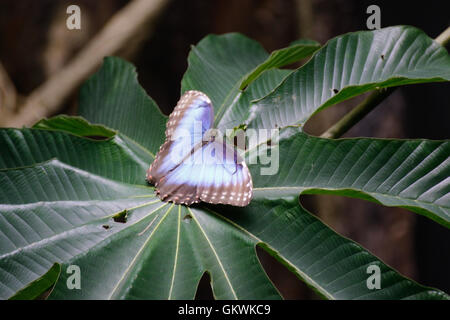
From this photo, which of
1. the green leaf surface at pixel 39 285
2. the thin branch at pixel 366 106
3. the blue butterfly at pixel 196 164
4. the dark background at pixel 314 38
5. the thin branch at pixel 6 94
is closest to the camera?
the green leaf surface at pixel 39 285

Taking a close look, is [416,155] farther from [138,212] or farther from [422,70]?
[138,212]

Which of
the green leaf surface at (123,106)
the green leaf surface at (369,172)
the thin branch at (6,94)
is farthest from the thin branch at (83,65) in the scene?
the green leaf surface at (369,172)

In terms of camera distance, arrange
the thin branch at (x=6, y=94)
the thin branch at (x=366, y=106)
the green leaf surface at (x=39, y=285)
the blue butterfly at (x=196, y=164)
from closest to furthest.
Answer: the green leaf surface at (x=39, y=285) < the blue butterfly at (x=196, y=164) < the thin branch at (x=366, y=106) < the thin branch at (x=6, y=94)

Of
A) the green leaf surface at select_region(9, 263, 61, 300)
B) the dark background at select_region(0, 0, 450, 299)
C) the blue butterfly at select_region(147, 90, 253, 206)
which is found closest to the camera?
the green leaf surface at select_region(9, 263, 61, 300)

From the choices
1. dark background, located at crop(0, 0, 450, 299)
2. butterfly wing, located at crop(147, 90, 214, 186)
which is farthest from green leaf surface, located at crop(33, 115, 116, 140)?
dark background, located at crop(0, 0, 450, 299)

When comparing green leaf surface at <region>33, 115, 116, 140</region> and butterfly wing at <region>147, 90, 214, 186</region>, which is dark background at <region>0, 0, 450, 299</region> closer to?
green leaf surface at <region>33, 115, 116, 140</region>

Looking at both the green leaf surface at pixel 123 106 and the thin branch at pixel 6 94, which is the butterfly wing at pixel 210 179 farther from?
the thin branch at pixel 6 94

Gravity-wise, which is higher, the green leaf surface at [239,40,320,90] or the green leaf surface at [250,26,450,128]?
the green leaf surface at [239,40,320,90]
